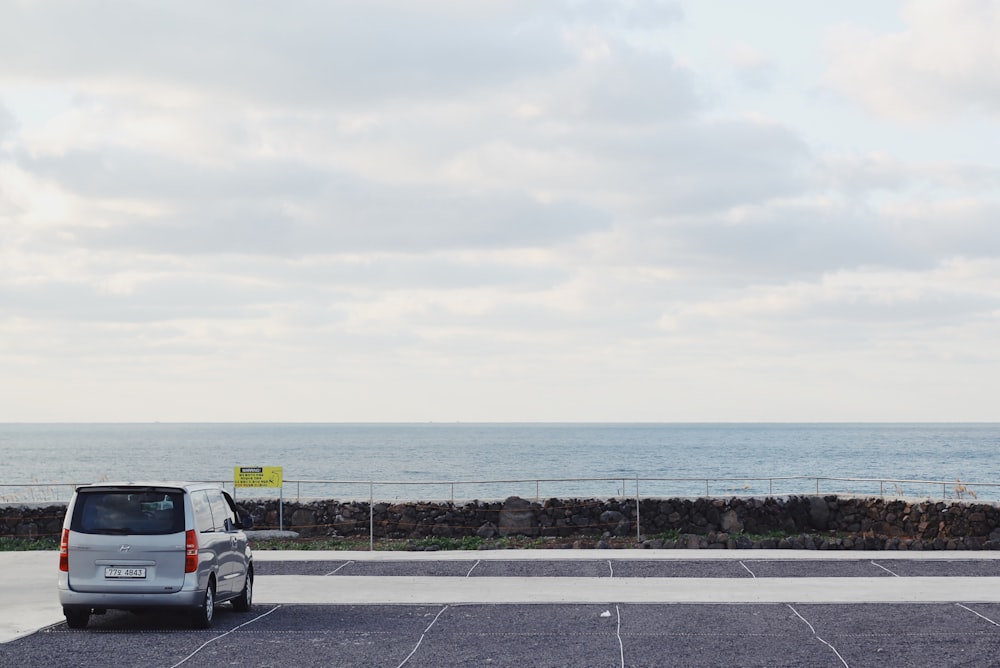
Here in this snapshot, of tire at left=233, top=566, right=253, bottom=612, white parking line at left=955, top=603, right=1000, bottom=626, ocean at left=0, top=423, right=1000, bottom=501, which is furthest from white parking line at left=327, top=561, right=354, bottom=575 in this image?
ocean at left=0, top=423, right=1000, bottom=501

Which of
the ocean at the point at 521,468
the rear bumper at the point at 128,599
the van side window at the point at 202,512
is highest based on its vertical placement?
the van side window at the point at 202,512

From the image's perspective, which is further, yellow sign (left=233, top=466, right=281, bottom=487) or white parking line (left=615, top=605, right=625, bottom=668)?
yellow sign (left=233, top=466, right=281, bottom=487)

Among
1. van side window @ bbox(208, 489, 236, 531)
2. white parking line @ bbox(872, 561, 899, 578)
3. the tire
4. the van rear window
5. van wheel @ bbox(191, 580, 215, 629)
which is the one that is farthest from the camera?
white parking line @ bbox(872, 561, 899, 578)

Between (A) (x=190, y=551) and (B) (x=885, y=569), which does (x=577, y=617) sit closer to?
(A) (x=190, y=551)

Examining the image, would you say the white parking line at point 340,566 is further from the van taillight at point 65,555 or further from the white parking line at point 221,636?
the van taillight at point 65,555

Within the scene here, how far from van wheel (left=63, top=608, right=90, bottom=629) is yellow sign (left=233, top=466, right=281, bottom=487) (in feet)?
38.3

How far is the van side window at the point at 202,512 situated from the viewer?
15.0 m

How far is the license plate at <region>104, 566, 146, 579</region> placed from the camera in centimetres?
1452

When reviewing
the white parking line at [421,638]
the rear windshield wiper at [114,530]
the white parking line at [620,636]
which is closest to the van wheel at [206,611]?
the rear windshield wiper at [114,530]

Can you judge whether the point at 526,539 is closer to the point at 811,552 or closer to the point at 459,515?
the point at 459,515

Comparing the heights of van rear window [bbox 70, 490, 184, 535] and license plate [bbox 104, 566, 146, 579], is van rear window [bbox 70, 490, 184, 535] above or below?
above

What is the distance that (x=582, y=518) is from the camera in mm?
30094

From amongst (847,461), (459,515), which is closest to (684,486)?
(847,461)

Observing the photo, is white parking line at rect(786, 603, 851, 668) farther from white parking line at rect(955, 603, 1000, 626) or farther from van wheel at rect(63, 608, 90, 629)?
van wheel at rect(63, 608, 90, 629)
